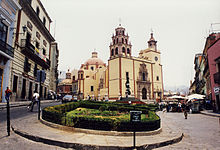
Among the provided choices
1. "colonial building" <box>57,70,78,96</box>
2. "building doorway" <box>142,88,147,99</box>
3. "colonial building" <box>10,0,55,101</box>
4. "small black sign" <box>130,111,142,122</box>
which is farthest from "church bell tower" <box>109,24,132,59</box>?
"small black sign" <box>130,111,142,122</box>

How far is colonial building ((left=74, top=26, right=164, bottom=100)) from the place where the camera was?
149 ft

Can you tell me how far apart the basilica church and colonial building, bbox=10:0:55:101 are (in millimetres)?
23202

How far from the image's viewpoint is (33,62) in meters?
22.5

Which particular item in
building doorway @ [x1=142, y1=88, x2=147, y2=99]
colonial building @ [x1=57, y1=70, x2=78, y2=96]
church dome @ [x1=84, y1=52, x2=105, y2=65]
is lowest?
building doorway @ [x1=142, y1=88, x2=147, y2=99]

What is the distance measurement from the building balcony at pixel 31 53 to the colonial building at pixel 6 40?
1895 mm

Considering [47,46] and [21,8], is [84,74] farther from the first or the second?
[21,8]

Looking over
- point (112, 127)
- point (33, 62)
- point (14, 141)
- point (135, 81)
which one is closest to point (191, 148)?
point (112, 127)

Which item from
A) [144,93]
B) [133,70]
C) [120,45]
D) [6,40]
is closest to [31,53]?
[6,40]

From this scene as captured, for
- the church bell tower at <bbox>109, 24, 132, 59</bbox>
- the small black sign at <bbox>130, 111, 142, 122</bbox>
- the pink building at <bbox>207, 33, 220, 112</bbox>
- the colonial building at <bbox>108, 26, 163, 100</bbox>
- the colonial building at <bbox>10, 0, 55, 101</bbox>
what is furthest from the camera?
the church bell tower at <bbox>109, 24, 132, 59</bbox>

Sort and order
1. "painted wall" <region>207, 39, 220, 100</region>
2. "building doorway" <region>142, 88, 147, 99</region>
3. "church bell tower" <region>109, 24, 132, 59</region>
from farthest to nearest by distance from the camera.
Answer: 1. "building doorway" <region>142, 88, 147, 99</region>
2. "church bell tower" <region>109, 24, 132, 59</region>
3. "painted wall" <region>207, 39, 220, 100</region>

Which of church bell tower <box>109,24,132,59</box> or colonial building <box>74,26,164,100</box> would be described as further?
church bell tower <box>109,24,132,59</box>

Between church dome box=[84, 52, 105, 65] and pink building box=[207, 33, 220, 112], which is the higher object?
church dome box=[84, 52, 105, 65]

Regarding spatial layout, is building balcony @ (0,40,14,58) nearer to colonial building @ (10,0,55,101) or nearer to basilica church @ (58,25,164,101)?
colonial building @ (10,0,55,101)

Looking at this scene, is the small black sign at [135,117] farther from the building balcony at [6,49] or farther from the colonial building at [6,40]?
the building balcony at [6,49]
